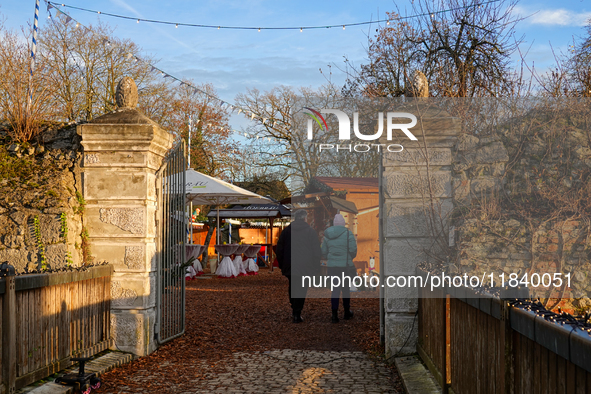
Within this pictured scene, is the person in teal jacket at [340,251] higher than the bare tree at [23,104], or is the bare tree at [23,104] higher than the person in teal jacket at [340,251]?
the bare tree at [23,104]

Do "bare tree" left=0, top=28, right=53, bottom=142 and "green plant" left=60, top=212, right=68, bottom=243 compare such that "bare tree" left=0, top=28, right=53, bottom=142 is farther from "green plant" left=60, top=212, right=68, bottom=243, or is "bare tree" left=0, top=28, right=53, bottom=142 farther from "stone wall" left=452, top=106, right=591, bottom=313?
"stone wall" left=452, top=106, right=591, bottom=313

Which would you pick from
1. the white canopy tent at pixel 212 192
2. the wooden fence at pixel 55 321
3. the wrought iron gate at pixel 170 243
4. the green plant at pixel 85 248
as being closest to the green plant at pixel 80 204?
the green plant at pixel 85 248

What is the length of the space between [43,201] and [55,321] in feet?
4.71

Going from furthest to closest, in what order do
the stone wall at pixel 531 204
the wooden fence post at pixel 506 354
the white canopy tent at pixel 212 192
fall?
the white canopy tent at pixel 212 192 < the stone wall at pixel 531 204 < the wooden fence post at pixel 506 354

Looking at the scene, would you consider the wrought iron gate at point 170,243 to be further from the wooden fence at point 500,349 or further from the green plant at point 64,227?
the wooden fence at point 500,349

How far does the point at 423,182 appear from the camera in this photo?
6016 millimetres

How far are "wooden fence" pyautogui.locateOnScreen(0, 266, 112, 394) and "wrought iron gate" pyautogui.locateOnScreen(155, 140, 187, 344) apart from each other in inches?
28.0

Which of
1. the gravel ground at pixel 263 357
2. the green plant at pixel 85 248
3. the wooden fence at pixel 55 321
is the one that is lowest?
the gravel ground at pixel 263 357

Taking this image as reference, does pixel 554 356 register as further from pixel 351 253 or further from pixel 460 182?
pixel 351 253

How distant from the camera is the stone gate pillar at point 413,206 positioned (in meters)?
5.99

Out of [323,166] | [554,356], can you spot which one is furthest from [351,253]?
[323,166]

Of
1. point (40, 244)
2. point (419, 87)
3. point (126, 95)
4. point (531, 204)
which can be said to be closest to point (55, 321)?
point (40, 244)

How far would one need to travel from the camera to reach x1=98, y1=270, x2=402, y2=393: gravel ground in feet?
16.7

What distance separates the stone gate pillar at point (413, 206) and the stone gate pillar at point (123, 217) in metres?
2.63
